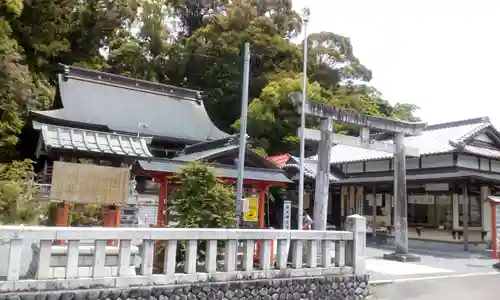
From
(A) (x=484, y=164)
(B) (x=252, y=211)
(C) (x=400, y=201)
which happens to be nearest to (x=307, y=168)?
(C) (x=400, y=201)

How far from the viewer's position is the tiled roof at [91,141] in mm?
9430

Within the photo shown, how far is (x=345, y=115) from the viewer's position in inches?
559

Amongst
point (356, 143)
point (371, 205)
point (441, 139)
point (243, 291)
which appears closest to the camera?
point (243, 291)

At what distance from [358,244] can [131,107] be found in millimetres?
20883

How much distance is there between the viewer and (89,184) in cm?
951

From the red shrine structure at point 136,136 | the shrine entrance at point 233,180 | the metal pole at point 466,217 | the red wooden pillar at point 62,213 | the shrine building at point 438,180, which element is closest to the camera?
the red wooden pillar at point 62,213

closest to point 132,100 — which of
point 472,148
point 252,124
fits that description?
point 252,124

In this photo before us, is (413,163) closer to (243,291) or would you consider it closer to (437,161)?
(437,161)

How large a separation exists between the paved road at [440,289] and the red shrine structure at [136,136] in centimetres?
403

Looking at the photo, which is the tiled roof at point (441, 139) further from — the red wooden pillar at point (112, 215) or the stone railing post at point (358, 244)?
the red wooden pillar at point (112, 215)

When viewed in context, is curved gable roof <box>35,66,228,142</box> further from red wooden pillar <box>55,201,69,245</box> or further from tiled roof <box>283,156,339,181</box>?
red wooden pillar <box>55,201,69,245</box>

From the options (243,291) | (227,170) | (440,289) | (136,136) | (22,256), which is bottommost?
(440,289)

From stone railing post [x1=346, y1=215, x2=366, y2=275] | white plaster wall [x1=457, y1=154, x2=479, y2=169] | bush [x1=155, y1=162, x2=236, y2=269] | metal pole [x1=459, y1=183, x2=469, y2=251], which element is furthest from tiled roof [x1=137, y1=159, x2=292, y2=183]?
white plaster wall [x1=457, y1=154, x2=479, y2=169]

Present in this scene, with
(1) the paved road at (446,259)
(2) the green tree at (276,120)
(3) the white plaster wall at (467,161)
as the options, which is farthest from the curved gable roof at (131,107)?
(3) the white plaster wall at (467,161)
